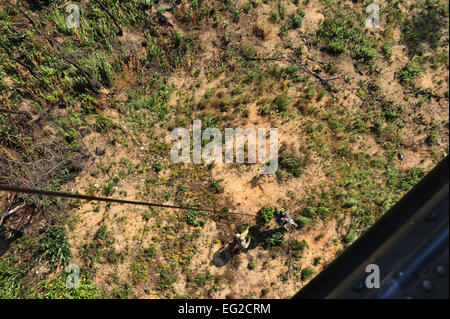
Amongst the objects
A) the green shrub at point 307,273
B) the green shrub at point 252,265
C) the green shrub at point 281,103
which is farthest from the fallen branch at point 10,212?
the green shrub at point 281,103

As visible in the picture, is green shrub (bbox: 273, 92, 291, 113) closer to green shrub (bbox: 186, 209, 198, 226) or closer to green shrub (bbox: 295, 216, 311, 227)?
green shrub (bbox: 295, 216, 311, 227)

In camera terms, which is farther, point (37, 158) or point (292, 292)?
point (37, 158)

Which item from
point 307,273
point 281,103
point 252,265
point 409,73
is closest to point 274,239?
point 252,265

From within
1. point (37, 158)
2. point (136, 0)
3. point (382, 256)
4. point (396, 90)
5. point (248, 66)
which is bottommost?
point (37, 158)

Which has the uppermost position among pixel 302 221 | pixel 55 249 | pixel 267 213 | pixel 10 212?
pixel 10 212

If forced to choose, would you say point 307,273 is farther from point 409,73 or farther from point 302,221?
point 409,73

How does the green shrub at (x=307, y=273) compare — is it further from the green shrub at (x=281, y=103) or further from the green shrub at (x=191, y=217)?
the green shrub at (x=281, y=103)

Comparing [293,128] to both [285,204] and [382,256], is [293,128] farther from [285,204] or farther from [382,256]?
[382,256]

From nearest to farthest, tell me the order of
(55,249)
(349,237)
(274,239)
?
(55,249) < (274,239) < (349,237)

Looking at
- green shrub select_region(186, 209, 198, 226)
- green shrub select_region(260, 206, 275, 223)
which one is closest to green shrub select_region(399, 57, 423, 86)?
green shrub select_region(260, 206, 275, 223)
